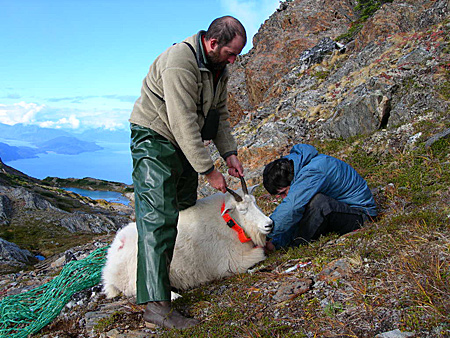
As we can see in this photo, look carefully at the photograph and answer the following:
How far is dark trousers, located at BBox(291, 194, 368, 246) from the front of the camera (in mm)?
4977

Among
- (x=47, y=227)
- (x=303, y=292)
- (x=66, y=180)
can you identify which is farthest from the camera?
(x=66, y=180)

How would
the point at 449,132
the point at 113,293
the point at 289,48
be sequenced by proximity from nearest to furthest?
the point at 113,293
the point at 449,132
the point at 289,48

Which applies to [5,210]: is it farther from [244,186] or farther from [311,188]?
[311,188]

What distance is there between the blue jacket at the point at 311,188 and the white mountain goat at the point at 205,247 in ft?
0.93

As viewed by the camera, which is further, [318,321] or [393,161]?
[393,161]

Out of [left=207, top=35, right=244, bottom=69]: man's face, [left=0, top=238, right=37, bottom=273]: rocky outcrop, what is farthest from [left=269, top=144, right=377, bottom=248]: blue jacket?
[left=0, top=238, right=37, bottom=273]: rocky outcrop

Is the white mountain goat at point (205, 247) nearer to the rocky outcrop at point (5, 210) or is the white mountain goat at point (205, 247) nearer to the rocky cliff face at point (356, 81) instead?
the rocky cliff face at point (356, 81)

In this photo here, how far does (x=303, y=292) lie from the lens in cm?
350

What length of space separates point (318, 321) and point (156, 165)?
2.39 metres

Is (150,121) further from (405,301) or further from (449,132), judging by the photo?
(449,132)

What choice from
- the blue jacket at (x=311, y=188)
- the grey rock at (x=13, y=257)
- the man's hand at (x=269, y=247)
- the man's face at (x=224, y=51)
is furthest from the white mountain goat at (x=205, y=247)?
the grey rock at (x=13, y=257)

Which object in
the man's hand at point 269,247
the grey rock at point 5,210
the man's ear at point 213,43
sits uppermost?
the grey rock at point 5,210

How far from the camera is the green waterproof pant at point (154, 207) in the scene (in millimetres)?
3785

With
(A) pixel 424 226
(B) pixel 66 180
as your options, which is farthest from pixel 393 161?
(B) pixel 66 180
